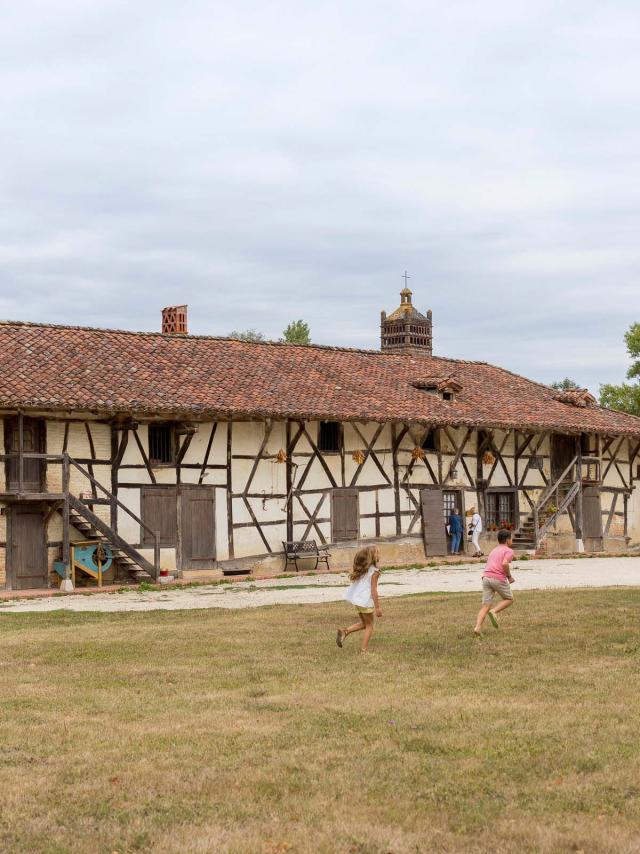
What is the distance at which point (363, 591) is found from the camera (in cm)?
1482

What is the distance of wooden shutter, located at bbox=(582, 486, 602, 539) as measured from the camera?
1613 inches

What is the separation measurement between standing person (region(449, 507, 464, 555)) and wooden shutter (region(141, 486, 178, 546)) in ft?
33.4

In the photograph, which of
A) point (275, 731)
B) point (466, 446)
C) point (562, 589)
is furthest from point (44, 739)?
point (466, 446)

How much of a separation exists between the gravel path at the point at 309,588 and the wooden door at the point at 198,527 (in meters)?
2.20

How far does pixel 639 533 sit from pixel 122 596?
23.4 metres

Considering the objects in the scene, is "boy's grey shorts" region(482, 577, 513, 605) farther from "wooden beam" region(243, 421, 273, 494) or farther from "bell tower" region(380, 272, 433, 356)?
"bell tower" region(380, 272, 433, 356)

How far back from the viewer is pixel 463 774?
8766mm

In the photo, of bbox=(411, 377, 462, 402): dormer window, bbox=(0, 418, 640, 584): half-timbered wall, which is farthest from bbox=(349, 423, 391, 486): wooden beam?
bbox=(411, 377, 462, 402): dormer window

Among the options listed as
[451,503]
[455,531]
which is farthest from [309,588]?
[451,503]

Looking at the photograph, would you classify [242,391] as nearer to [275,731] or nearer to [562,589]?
[562,589]

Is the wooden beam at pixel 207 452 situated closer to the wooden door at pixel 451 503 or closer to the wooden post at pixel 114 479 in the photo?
the wooden post at pixel 114 479

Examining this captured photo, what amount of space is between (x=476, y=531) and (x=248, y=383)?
28.6 feet

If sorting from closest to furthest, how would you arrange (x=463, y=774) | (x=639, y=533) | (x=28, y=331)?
(x=463, y=774), (x=28, y=331), (x=639, y=533)

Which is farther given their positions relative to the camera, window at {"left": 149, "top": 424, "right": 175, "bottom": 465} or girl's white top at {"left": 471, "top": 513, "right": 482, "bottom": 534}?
girl's white top at {"left": 471, "top": 513, "right": 482, "bottom": 534}
